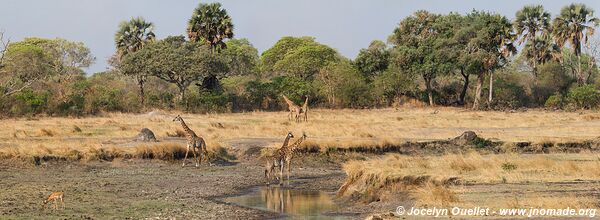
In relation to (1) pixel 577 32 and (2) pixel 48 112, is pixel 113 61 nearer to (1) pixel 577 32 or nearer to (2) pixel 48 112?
(2) pixel 48 112

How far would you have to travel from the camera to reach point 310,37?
366 feet

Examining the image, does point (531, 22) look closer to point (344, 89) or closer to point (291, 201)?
point (344, 89)

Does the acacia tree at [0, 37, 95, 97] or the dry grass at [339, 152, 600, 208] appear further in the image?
the acacia tree at [0, 37, 95, 97]

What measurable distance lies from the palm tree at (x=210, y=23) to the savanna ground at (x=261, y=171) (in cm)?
2800

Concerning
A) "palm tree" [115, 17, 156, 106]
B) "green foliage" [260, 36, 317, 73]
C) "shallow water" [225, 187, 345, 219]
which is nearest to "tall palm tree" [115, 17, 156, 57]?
"palm tree" [115, 17, 156, 106]

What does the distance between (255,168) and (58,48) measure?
261 ft

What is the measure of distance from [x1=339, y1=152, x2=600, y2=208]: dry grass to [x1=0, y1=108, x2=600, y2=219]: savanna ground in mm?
29

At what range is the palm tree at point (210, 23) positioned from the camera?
68.9 meters

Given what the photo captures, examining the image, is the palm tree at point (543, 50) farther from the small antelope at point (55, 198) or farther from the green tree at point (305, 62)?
the small antelope at point (55, 198)

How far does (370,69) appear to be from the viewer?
261 feet

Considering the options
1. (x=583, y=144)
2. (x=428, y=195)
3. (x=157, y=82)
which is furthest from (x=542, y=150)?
(x=157, y=82)

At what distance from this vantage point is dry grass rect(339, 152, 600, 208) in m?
15.8

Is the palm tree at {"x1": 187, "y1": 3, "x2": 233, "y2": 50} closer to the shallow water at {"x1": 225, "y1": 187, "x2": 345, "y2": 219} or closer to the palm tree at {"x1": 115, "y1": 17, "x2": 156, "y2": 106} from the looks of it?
the palm tree at {"x1": 115, "y1": 17, "x2": 156, "y2": 106}

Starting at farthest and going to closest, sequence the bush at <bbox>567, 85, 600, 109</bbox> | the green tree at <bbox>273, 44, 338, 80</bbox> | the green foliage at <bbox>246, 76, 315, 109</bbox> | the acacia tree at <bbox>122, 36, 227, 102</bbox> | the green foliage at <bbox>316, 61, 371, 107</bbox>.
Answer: the green tree at <bbox>273, 44, 338, 80</bbox> < the green foliage at <bbox>246, 76, 315, 109</bbox> < the green foliage at <bbox>316, 61, 371, 107</bbox> < the bush at <bbox>567, 85, 600, 109</bbox> < the acacia tree at <bbox>122, 36, 227, 102</bbox>
